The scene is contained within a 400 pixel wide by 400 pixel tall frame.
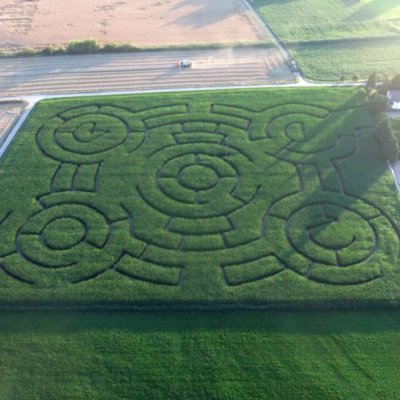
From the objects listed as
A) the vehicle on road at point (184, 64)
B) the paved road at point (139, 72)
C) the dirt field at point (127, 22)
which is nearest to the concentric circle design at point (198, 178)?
the paved road at point (139, 72)

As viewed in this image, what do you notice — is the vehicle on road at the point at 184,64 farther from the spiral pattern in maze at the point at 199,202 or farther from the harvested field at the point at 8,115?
the harvested field at the point at 8,115

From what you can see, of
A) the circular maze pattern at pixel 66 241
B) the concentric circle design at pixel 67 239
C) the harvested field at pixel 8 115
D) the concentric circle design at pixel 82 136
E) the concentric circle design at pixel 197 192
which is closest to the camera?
the circular maze pattern at pixel 66 241

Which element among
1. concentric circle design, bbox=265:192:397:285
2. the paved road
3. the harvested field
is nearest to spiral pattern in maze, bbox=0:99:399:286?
concentric circle design, bbox=265:192:397:285

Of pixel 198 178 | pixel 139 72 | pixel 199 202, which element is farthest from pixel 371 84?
pixel 139 72

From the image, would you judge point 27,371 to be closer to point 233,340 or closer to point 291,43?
point 233,340

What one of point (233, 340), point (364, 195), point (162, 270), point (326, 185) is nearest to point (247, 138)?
point (326, 185)

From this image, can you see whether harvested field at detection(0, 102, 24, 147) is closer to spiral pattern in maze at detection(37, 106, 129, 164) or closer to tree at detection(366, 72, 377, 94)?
spiral pattern in maze at detection(37, 106, 129, 164)
